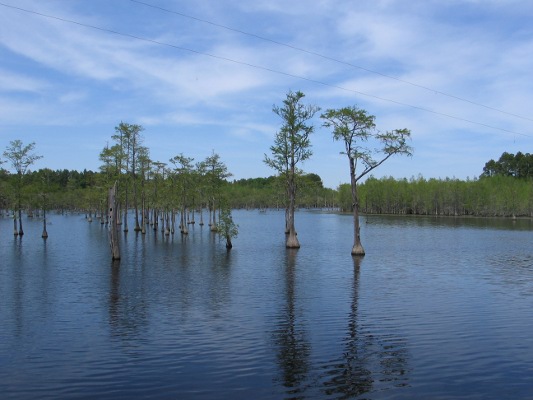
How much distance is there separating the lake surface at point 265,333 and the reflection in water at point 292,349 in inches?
2.2

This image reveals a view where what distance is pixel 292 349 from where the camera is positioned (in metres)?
15.5

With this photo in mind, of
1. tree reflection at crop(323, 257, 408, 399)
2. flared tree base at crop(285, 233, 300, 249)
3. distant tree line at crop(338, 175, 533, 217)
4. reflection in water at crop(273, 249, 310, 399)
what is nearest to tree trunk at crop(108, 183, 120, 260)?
reflection in water at crop(273, 249, 310, 399)

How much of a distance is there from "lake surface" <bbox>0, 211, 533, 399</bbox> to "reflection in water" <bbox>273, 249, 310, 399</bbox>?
0.18ft

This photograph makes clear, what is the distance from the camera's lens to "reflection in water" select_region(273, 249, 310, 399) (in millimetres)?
12492

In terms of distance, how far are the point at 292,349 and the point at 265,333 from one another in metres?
2.23

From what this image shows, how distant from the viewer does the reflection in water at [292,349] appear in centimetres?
1249

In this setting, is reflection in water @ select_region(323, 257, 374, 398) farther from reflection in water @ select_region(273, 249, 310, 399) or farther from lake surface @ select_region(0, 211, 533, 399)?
reflection in water @ select_region(273, 249, 310, 399)

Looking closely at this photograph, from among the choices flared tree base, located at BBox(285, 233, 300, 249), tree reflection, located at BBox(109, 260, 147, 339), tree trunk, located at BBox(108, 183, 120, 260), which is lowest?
tree reflection, located at BBox(109, 260, 147, 339)

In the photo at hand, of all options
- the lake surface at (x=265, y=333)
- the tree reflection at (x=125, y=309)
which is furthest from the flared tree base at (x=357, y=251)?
the tree reflection at (x=125, y=309)

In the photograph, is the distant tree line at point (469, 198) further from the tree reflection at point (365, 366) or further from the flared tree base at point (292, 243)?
the tree reflection at point (365, 366)

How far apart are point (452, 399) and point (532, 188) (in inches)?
6632

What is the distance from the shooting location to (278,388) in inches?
474

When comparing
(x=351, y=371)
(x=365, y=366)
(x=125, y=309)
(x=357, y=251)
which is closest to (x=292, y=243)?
(x=357, y=251)

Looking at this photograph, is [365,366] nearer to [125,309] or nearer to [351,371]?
[351,371]
